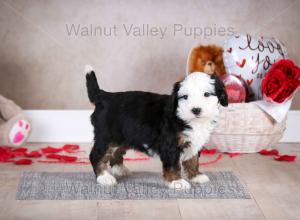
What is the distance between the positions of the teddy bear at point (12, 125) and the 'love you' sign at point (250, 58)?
1.30m

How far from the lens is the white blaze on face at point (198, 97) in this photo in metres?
2.37

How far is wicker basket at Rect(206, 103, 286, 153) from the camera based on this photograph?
3.20 meters

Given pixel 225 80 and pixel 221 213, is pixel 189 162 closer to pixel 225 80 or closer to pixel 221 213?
pixel 221 213

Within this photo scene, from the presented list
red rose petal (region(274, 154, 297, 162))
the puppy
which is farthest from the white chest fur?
red rose petal (region(274, 154, 297, 162))

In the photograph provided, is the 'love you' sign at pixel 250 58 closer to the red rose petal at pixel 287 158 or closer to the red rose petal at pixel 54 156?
the red rose petal at pixel 287 158

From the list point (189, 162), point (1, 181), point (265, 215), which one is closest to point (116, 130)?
point (189, 162)

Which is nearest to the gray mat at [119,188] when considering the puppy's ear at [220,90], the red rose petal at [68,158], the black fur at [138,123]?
the black fur at [138,123]

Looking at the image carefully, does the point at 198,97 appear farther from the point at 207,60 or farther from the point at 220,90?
the point at 207,60

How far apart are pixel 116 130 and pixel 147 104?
20cm

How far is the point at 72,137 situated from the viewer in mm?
3691

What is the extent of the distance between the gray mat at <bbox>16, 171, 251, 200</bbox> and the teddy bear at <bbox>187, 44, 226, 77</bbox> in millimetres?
798

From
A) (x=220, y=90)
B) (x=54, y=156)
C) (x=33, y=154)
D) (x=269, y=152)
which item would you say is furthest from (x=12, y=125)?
(x=269, y=152)

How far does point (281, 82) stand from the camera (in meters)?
3.11

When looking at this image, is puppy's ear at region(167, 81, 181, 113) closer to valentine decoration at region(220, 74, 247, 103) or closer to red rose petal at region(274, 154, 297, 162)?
valentine decoration at region(220, 74, 247, 103)
